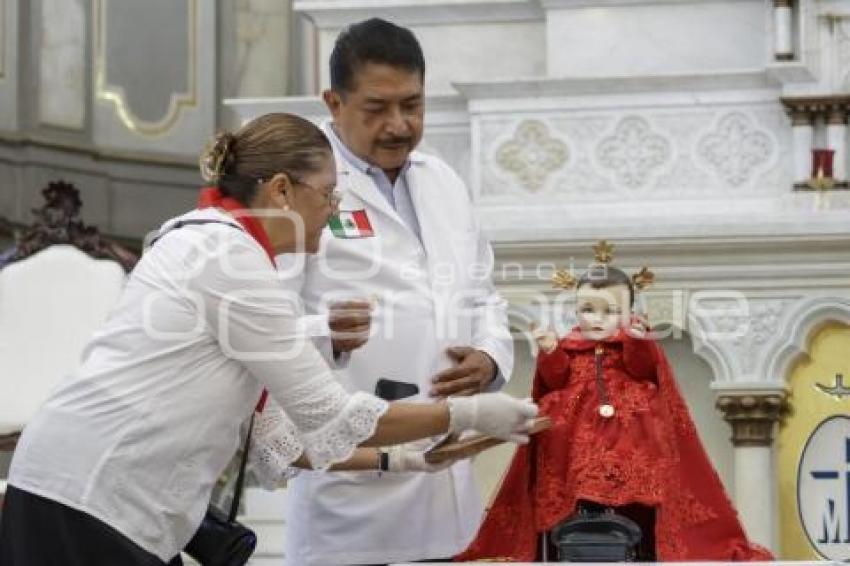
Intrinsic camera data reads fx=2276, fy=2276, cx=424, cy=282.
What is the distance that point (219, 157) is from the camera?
317 centimetres

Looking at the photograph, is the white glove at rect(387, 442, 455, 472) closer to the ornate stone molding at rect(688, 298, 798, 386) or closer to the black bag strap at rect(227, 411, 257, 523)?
the black bag strap at rect(227, 411, 257, 523)

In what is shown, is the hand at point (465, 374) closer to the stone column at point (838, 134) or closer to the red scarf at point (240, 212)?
the red scarf at point (240, 212)

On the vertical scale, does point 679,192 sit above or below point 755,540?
above

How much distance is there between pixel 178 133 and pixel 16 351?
132 inches

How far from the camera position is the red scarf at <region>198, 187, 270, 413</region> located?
10.3ft

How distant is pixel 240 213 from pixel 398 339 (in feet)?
2.07

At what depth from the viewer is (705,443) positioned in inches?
238

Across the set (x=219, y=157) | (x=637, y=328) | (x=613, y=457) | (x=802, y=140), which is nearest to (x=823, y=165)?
(x=802, y=140)

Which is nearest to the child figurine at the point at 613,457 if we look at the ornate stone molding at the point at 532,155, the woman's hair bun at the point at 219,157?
the ornate stone molding at the point at 532,155

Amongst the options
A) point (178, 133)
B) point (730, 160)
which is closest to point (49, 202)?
point (730, 160)

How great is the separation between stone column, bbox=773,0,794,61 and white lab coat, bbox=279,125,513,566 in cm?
271

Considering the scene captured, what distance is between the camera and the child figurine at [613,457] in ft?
15.9

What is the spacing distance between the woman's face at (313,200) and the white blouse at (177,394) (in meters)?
0.12

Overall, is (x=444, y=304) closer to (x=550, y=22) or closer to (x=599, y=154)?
(x=599, y=154)
